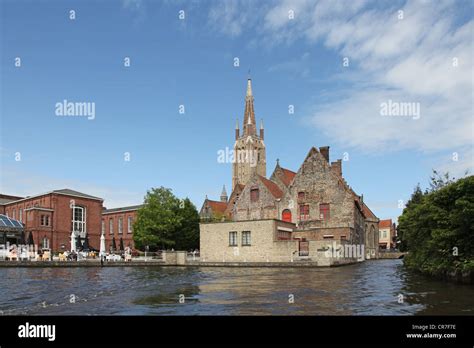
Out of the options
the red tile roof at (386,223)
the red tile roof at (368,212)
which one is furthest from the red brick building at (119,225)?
the red tile roof at (386,223)

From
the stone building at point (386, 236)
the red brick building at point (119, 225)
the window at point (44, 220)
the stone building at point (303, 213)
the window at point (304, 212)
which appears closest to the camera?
the stone building at point (303, 213)

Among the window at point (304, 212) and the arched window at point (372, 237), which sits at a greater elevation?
the window at point (304, 212)

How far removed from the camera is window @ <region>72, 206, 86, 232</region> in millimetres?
69688

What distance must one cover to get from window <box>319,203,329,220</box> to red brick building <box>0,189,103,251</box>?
Answer: 35864 mm

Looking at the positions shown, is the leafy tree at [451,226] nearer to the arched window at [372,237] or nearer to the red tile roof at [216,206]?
the arched window at [372,237]

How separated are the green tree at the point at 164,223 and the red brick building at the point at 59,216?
12.7 m

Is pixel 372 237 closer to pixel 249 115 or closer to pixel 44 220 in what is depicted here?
pixel 44 220

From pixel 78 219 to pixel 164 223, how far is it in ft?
69.8

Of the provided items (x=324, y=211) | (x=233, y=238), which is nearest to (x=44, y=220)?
(x=233, y=238)

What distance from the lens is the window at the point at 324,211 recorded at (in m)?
49.5
